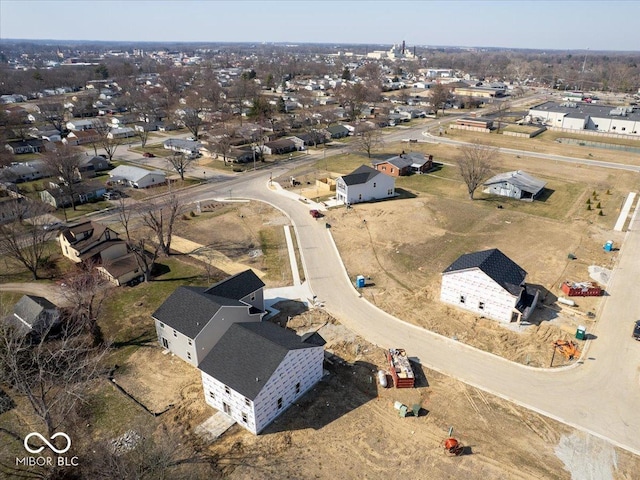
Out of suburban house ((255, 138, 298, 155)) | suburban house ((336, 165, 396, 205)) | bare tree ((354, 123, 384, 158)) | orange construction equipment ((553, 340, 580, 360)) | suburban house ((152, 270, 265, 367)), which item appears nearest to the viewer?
suburban house ((152, 270, 265, 367))

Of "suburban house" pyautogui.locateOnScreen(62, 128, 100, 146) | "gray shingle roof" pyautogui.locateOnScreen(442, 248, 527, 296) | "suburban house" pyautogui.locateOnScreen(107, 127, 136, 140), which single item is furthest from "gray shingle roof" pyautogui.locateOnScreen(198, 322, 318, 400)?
"suburban house" pyautogui.locateOnScreen(107, 127, 136, 140)

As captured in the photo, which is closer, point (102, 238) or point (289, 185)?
point (102, 238)

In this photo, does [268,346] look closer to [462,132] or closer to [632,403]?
[632,403]

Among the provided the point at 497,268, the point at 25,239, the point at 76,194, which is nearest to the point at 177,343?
the point at 497,268

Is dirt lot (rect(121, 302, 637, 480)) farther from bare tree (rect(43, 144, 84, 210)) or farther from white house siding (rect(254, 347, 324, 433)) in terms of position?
bare tree (rect(43, 144, 84, 210))

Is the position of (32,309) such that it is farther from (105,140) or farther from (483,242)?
(105,140)

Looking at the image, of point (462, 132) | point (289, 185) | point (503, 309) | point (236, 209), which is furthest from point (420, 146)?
point (503, 309)
